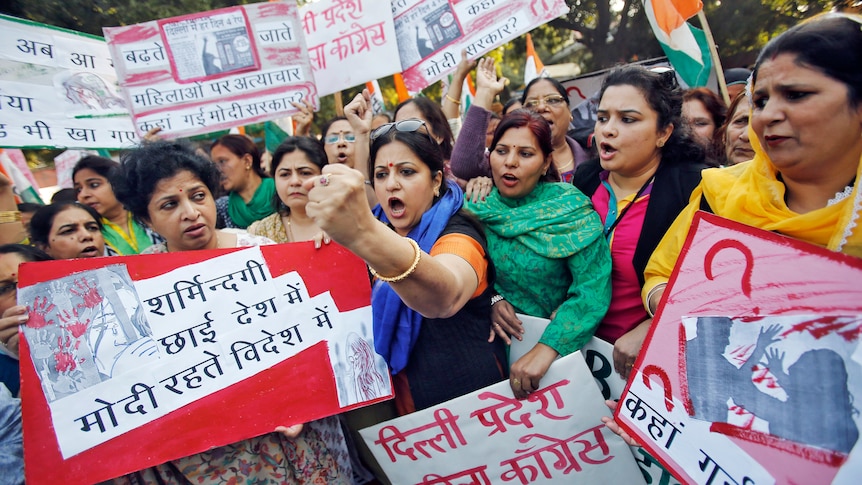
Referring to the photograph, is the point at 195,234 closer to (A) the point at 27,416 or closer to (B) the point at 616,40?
(A) the point at 27,416

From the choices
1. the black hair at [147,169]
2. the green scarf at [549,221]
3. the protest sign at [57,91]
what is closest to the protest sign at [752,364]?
the green scarf at [549,221]

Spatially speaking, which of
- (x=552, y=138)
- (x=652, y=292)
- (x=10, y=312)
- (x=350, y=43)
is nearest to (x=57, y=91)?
(x=350, y=43)

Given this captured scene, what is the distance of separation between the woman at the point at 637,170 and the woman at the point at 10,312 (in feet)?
7.36

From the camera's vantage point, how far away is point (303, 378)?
1.91 meters

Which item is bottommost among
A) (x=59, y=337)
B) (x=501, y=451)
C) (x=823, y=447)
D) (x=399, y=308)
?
(x=501, y=451)

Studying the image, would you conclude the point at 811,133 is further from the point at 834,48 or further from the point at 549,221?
the point at 549,221

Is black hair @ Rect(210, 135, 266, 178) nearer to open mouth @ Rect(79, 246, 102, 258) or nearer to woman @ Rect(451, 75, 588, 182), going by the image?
open mouth @ Rect(79, 246, 102, 258)

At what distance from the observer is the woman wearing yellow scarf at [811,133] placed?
1138 mm

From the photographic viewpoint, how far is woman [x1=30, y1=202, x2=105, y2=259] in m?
2.73

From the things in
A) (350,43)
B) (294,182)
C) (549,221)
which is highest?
(350,43)

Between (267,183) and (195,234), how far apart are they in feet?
6.29

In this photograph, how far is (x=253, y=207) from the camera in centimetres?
385

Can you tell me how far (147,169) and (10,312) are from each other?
743mm

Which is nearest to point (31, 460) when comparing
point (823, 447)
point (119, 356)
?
point (119, 356)
